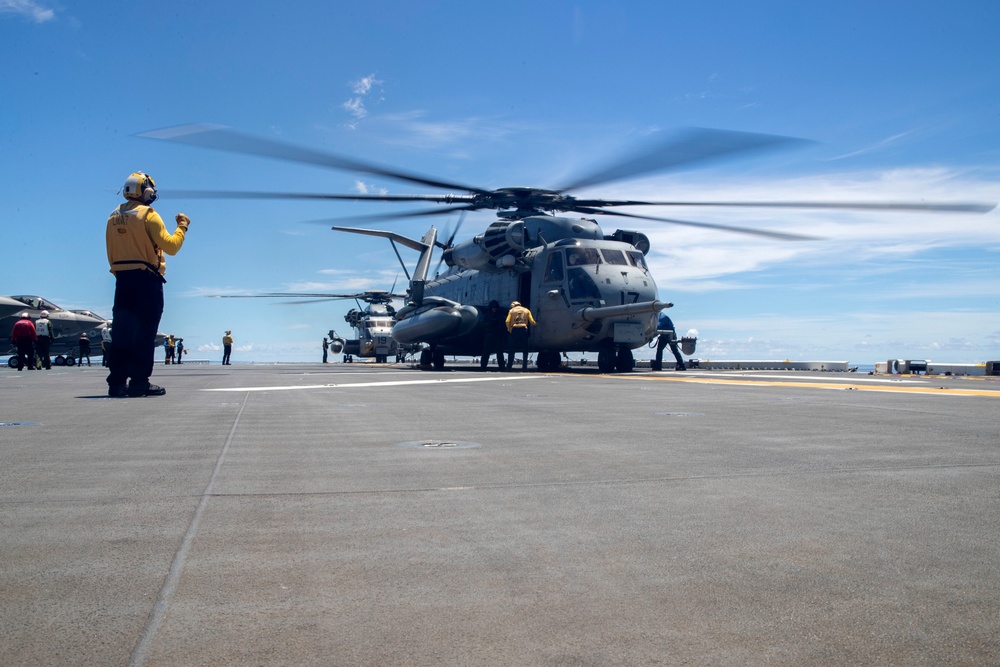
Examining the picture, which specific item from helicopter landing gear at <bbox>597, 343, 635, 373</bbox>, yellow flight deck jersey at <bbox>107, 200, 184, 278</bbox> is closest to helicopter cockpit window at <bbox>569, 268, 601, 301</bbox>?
helicopter landing gear at <bbox>597, 343, 635, 373</bbox>

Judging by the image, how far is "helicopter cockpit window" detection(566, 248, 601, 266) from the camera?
68.4 feet

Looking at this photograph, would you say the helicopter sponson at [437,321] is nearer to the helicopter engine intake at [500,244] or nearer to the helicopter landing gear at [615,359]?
the helicopter engine intake at [500,244]

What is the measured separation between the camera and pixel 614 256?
2123 cm

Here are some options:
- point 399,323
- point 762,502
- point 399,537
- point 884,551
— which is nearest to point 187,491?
point 399,537

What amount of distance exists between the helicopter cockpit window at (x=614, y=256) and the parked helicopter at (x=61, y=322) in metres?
25.0

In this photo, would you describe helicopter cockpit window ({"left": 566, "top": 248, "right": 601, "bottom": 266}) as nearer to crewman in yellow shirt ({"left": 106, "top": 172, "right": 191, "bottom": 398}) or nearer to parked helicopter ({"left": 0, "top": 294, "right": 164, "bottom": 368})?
crewman in yellow shirt ({"left": 106, "top": 172, "right": 191, "bottom": 398})

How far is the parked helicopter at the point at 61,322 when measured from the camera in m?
35.6

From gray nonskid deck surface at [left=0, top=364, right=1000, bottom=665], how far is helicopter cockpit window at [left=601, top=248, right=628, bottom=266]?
1545 cm

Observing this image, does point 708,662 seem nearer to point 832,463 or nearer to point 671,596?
point 671,596

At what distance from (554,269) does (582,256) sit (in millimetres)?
897

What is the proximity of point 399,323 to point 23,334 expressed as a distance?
1188 centimetres

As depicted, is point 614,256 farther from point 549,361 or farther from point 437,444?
point 437,444

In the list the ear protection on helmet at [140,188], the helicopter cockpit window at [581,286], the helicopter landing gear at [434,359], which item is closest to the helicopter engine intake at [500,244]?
the helicopter cockpit window at [581,286]

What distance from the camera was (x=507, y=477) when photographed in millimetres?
4254
